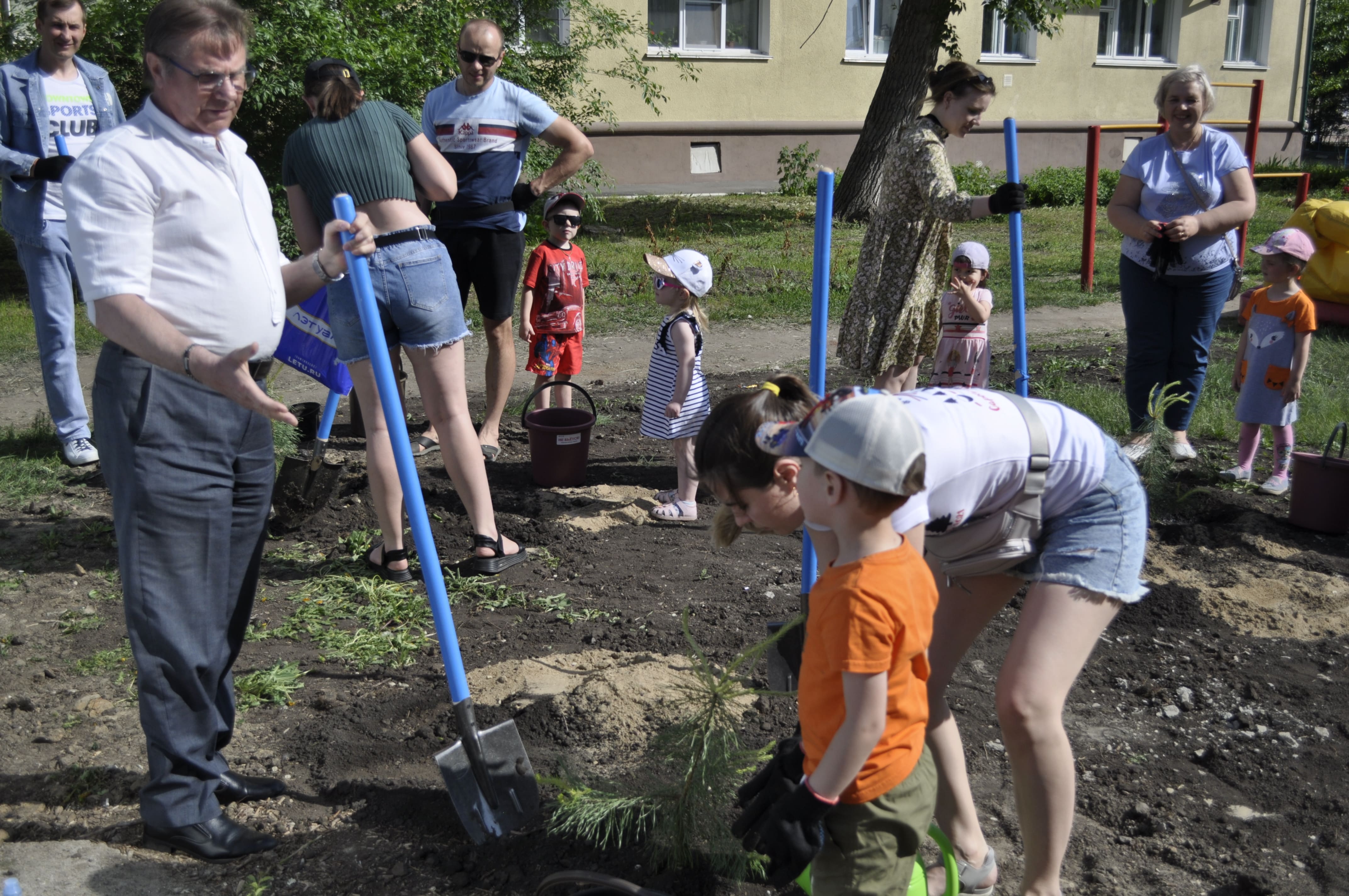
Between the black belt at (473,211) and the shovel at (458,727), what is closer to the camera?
the shovel at (458,727)

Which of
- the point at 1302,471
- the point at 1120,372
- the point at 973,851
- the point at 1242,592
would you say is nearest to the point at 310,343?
the point at 973,851

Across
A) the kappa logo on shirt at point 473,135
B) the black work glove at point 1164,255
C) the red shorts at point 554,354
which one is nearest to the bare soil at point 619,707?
the red shorts at point 554,354

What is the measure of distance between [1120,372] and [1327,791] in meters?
4.90

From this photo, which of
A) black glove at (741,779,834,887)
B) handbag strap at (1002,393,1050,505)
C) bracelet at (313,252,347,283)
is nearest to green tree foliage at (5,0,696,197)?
bracelet at (313,252,347,283)

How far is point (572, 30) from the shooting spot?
1406 centimetres

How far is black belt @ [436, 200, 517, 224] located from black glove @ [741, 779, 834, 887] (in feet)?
13.8

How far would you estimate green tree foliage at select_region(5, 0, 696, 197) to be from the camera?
8945 mm

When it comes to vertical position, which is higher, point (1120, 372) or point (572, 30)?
point (572, 30)

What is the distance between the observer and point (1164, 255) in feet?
17.5

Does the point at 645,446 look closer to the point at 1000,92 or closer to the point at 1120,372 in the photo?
the point at 1120,372

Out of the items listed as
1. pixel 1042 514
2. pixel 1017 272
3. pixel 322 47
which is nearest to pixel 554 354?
pixel 1017 272

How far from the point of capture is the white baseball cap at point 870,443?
187cm

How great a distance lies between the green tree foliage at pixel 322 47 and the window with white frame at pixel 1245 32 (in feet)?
62.3

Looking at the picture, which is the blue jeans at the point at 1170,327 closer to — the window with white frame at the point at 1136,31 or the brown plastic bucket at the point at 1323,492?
the brown plastic bucket at the point at 1323,492
